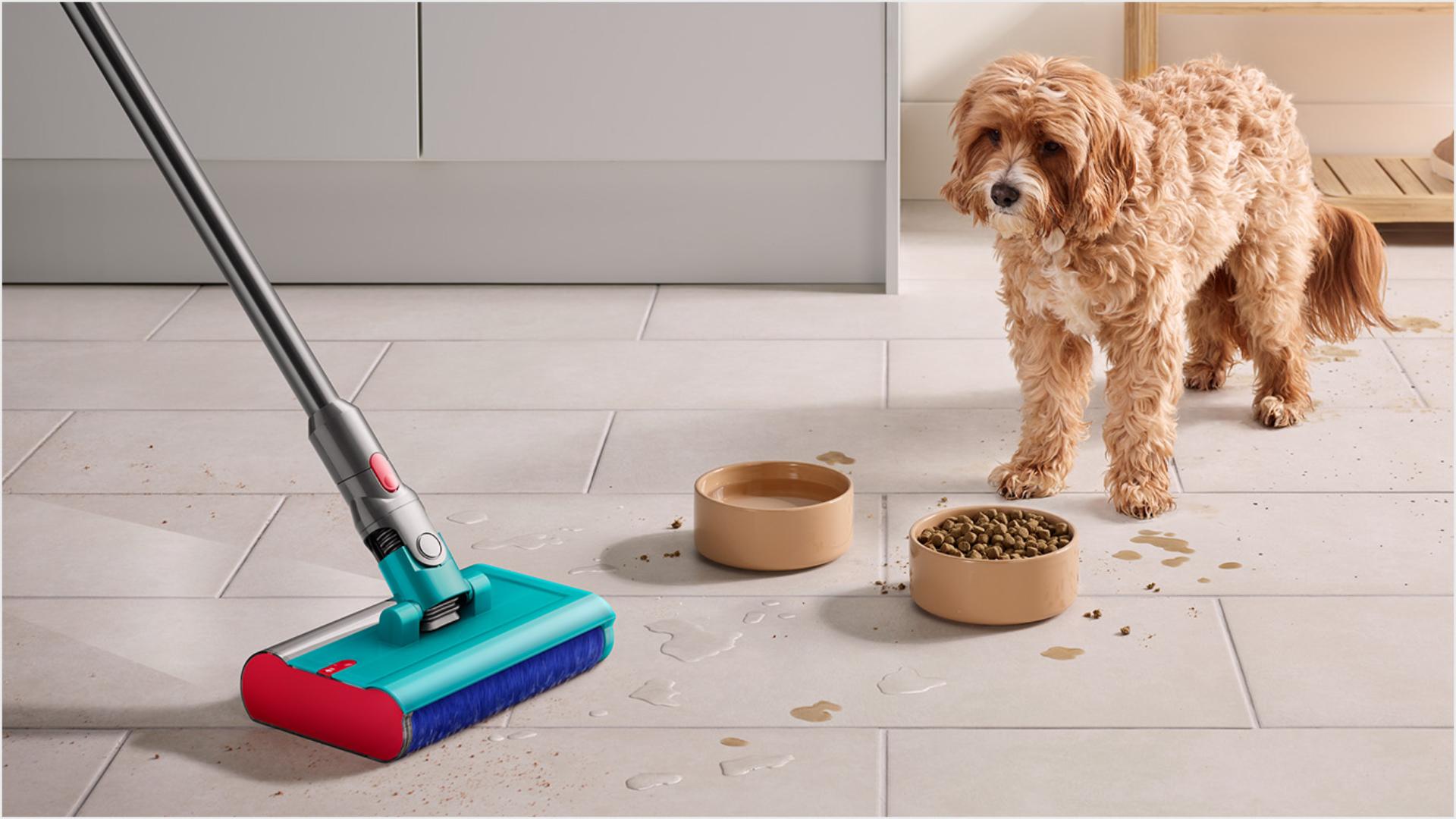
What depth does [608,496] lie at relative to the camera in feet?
9.28

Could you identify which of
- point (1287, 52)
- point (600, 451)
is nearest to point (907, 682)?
point (600, 451)

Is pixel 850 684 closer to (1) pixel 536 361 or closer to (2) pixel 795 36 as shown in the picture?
(1) pixel 536 361

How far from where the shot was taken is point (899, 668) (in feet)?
7.18

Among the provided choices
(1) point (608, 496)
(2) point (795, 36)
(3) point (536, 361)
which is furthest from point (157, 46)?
(1) point (608, 496)

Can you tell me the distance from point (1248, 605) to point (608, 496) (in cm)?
110

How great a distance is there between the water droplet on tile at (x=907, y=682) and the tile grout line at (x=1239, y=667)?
1.30ft

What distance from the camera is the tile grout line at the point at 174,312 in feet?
12.6

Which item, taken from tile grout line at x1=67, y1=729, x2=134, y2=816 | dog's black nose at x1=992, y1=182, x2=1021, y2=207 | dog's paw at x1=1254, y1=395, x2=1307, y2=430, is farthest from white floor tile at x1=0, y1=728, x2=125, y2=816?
dog's paw at x1=1254, y1=395, x2=1307, y2=430

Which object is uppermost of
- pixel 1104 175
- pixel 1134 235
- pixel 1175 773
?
pixel 1104 175

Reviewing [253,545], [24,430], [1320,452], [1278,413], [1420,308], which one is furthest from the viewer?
[1420,308]

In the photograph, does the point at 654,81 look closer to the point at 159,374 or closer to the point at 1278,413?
the point at 159,374

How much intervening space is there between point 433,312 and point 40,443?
45.0 inches

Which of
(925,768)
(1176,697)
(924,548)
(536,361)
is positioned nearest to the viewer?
(925,768)

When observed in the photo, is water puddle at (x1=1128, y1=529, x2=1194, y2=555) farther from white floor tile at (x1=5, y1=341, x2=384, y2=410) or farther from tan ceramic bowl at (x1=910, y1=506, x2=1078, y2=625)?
white floor tile at (x1=5, y1=341, x2=384, y2=410)
